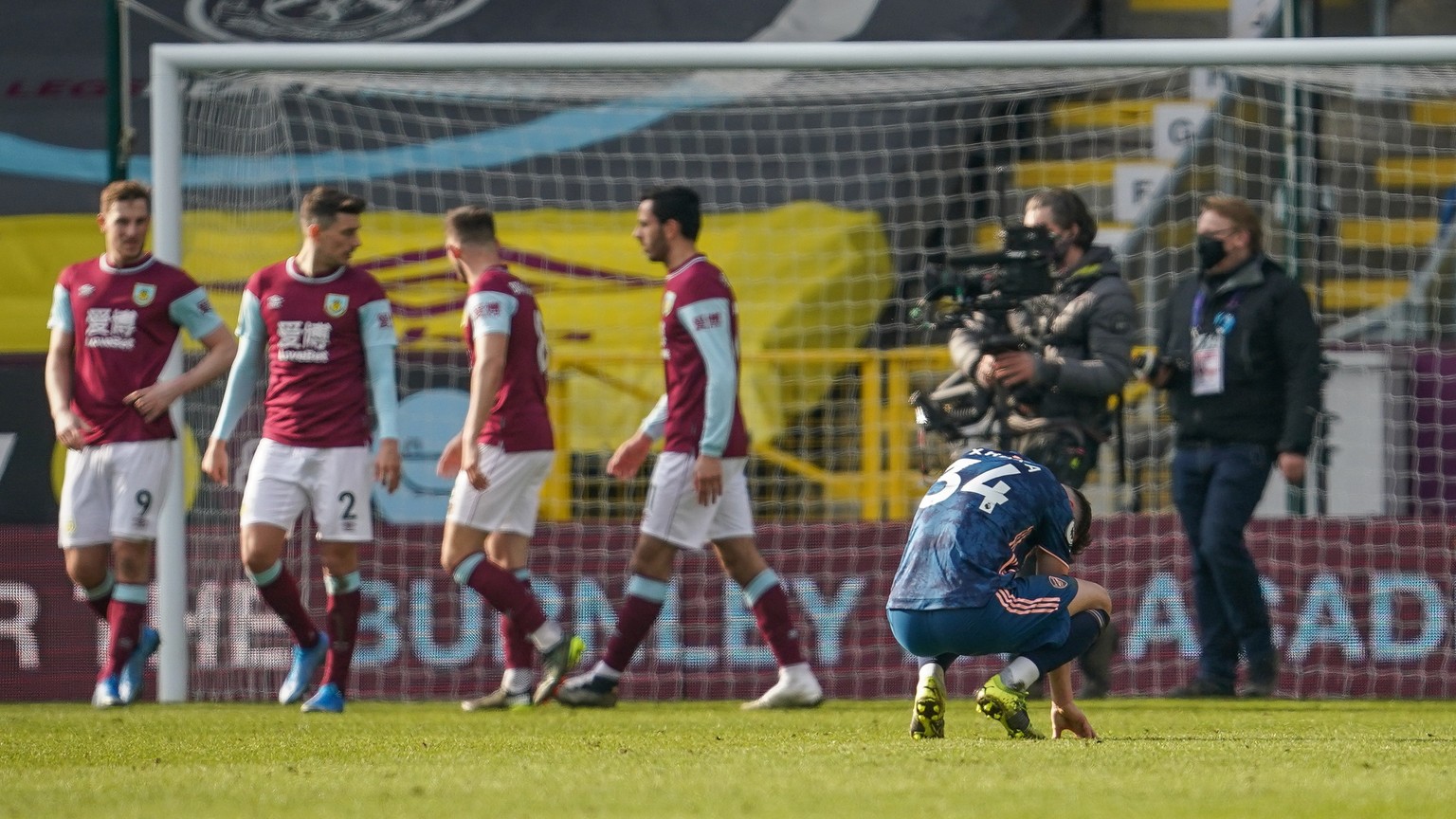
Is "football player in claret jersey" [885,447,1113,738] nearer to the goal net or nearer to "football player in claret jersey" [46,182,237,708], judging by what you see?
the goal net

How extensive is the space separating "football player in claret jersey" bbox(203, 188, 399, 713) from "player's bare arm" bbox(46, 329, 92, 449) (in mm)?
615

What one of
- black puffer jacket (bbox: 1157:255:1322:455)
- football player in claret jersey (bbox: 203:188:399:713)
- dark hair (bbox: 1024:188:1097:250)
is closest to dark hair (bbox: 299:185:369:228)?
football player in claret jersey (bbox: 203:188:399:713)

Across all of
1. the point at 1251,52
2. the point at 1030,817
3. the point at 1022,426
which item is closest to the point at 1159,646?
the point at 1022,426

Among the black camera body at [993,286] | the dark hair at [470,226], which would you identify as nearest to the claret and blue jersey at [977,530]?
the black camera body at [993,286]

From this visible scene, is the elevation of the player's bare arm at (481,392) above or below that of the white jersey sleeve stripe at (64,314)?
below

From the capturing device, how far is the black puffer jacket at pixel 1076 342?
736 centimetres

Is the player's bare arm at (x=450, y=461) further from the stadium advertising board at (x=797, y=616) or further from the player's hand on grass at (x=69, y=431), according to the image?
the player's hand on grass at (x=69, y=431)

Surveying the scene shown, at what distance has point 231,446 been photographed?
375 inches

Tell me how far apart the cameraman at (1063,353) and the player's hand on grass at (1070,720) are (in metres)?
1.86

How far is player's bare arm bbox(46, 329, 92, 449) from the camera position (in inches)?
300

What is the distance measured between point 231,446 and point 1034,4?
5.98 metres

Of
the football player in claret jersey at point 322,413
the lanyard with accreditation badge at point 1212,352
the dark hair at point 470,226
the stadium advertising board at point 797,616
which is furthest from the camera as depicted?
the stadium advertising board at point 797,616

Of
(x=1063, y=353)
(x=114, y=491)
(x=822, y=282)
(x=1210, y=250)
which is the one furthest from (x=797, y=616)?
(x=822, y=282)

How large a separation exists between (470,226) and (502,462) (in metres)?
0.91
